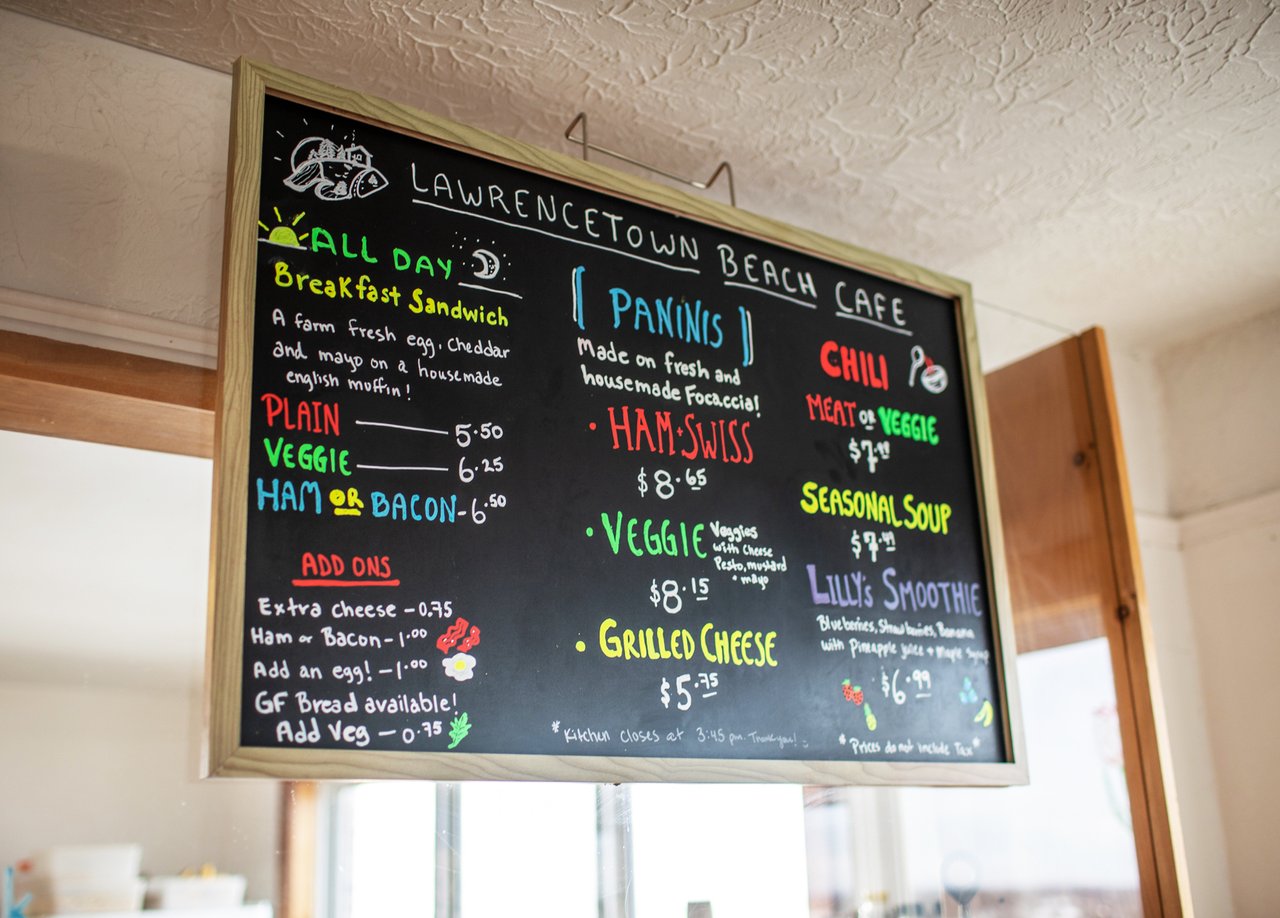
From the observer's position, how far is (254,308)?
165 cm

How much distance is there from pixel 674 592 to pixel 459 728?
0.43 metres

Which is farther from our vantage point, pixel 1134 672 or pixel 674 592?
pixel 1134 672

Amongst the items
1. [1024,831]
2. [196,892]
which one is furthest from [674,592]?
[1024,831]

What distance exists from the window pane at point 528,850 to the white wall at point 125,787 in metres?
0.32

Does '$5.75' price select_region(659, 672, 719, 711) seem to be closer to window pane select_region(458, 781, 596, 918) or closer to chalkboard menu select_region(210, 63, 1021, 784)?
chalkboard menu select_region(210, 63, 1021, 784)

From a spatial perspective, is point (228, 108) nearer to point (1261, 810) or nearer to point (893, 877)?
point (893, 877)

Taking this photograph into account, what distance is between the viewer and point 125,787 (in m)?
1.70

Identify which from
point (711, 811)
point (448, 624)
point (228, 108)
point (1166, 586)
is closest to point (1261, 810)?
point (1166, 586)

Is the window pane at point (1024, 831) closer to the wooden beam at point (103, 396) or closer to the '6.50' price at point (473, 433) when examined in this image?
the '6.50' price at point (473, 433)

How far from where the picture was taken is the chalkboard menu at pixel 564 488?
160cm

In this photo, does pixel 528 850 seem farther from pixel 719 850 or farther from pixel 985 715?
pixel 985 715

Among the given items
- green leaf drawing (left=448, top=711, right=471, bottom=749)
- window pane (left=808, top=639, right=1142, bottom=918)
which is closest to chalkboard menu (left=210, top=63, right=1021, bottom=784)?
green leaf drawing (left=448, top=711, right=471, bottom=749)

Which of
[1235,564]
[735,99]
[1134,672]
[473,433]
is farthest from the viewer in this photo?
[1235,564]

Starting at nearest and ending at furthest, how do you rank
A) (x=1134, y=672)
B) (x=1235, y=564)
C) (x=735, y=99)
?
(x=735, y=99)
(x=1134, y=672)
(x=1235, y=564)
